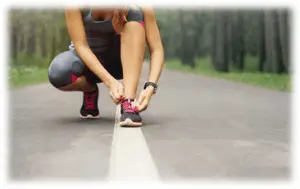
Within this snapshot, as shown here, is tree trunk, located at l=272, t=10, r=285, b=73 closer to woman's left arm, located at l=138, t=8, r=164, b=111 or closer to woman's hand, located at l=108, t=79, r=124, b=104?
woman's left arm, located at l=138, t=8, r=164, b=111

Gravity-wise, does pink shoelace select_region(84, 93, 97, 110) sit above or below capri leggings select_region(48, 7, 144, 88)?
below

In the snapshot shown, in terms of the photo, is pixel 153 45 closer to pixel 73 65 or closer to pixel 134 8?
pixel 134 8

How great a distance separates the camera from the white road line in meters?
1.79

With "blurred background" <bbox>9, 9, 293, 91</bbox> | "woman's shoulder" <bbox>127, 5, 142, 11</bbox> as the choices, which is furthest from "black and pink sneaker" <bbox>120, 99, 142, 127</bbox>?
"woman's shoulder" <bbox>127, 5, 142, 11</bbox>

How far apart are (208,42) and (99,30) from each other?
3121cm

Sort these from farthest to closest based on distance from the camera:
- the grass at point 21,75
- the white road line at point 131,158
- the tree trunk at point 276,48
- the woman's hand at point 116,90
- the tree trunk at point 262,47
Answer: the tree trunk at point 262,47, the tree trunk at point 276,48, the woman's hand at point 116,90, the grass at point 21,75, the white road line at point 131,158

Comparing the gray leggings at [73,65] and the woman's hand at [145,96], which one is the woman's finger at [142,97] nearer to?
the woman's hand at [145,96]

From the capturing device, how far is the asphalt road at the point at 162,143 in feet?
6.08

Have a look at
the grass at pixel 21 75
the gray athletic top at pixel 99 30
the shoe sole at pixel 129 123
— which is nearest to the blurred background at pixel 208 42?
the grass at pixel 21 75

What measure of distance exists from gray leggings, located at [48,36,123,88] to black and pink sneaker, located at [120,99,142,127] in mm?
357

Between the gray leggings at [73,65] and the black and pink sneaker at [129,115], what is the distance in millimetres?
357

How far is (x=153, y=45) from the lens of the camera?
2.98 m
